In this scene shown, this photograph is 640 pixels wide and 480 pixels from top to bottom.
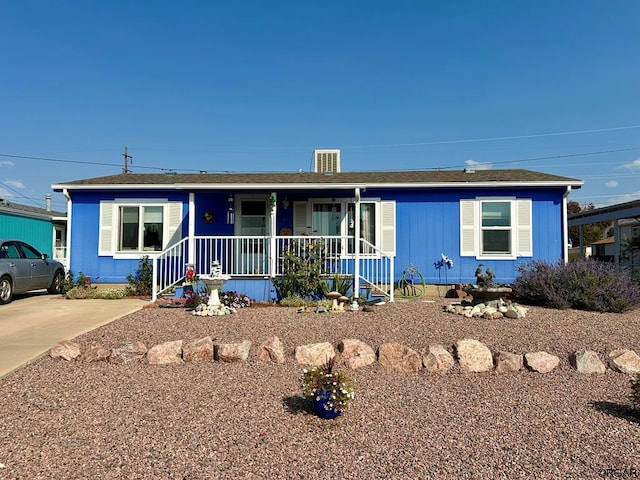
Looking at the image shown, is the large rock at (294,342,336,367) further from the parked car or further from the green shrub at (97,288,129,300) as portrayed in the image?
the parked car

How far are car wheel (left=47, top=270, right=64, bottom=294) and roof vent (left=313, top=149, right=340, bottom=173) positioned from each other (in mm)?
7620

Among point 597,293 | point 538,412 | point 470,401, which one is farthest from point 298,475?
point 597,293

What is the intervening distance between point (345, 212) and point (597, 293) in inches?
221

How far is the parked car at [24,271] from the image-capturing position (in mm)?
9000

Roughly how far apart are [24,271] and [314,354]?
7989 mm

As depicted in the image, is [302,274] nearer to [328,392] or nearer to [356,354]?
[356,354]

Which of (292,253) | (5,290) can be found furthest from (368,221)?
(5,290)

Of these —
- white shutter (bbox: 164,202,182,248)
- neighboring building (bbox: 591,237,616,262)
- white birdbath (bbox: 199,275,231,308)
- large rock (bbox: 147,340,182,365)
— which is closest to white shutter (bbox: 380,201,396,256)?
white birdbath (bbox: 199,275,231,308)

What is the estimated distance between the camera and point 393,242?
1048 cm

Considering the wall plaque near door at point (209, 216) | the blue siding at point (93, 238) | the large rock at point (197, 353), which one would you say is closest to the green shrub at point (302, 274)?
the wall plaque near door at point (209, 216)

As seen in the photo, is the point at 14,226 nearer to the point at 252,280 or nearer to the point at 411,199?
the point at 252,280

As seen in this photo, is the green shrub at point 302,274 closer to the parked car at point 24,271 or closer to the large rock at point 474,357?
the large rock at point 474,357

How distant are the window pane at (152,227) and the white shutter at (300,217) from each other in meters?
3.48

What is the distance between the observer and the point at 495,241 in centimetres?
1038
